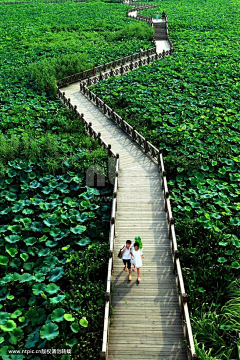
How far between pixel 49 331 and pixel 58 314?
51 centimetres

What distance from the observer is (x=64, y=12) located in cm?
4309

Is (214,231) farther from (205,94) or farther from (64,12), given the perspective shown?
(64,12)

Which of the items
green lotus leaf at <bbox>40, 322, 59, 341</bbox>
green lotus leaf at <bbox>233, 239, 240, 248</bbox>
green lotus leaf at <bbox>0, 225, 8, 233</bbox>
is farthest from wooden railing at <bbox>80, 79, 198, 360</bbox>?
green lotus leaf at <bbox>0, 225, 8, 233</bbox>

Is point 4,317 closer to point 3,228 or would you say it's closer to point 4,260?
point 4,260

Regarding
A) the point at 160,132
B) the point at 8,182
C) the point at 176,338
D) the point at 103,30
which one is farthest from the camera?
the point at 103,30

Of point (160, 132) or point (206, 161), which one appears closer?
point (206, 161)

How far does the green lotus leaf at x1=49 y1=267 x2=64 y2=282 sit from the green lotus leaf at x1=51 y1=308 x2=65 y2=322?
1051 mm

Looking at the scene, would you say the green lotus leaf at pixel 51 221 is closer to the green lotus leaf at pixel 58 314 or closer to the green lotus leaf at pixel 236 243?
the green lotus leaf at pixel 58 314

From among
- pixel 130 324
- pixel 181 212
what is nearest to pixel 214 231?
pixel 181 212

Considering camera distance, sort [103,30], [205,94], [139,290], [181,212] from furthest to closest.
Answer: [103,30]
[205,94]
[181,212]
[139,290]

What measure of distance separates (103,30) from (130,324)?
1268 inches

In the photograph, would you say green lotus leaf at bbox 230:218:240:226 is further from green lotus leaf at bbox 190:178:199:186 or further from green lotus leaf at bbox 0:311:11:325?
green lotus leaf at bbox 0:311:11:325

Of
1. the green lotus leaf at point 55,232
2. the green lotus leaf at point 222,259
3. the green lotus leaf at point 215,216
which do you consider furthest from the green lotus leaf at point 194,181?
the green lotus leaf at point 55,232

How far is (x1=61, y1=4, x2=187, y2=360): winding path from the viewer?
25.0ft
